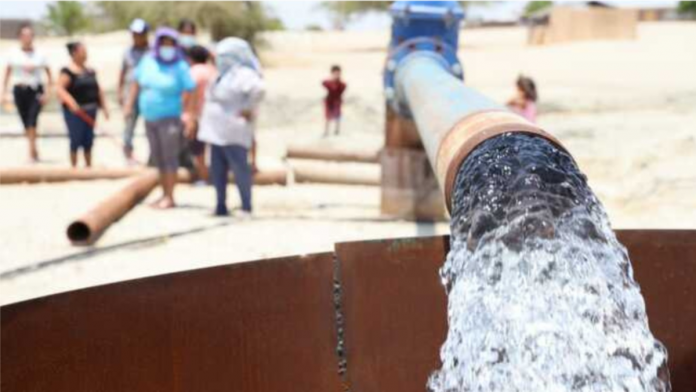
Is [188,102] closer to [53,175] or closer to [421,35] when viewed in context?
[53,175]

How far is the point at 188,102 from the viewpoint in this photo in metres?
6.07

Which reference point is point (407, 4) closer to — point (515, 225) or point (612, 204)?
point (612, 204)

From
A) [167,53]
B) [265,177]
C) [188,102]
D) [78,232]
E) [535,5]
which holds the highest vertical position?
[535,5]

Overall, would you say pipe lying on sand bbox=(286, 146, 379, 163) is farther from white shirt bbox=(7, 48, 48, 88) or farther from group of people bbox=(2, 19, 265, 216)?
white shirt bbox=(7, 48, 48, 88)

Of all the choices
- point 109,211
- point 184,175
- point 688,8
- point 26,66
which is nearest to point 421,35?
point 109,211

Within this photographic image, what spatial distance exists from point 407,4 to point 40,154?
5.25 metres

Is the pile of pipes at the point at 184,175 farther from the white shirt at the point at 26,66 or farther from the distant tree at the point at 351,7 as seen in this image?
the distant tree at the point at 351,7

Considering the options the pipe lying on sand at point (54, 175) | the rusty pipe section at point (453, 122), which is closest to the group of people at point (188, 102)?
the pipe lying on sand at point (54, 175)

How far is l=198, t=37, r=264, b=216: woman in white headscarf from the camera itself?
5219mm

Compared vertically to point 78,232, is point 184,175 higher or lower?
higher

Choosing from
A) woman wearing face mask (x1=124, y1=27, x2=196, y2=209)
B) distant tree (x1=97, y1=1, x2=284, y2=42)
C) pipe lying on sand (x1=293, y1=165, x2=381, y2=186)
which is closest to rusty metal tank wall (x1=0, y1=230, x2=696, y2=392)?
woman wearing face mask (x1=124, y1=27, x2=196, y2=209)

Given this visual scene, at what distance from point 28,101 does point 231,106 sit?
342 cm

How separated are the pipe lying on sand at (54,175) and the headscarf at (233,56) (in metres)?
2.07

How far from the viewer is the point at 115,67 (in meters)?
22.8
